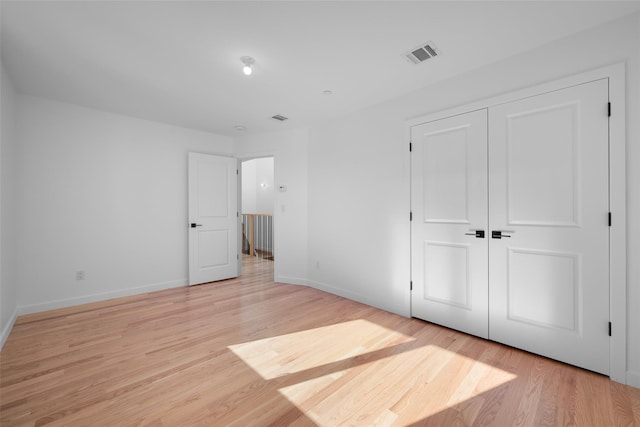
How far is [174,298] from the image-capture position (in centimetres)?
398

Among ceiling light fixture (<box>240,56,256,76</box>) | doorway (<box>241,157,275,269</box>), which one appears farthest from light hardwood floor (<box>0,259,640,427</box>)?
doorway (<box>241,157,275,269</box>)

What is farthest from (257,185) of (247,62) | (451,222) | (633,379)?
(633,379)

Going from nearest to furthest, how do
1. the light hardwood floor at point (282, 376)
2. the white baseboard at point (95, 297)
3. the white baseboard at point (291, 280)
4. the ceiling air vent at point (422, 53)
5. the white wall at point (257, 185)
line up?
the light hardwood floor at point (282, 376) → the ceiling air vent at point (422, 53) → the white baseboard at point (95, 297) → the white baseboard at point (291, 280) → the white wall at point (257, 185)

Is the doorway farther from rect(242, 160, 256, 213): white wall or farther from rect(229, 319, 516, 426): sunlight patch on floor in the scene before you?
rect(229, 319, 516, 426): sunlight patch on floor

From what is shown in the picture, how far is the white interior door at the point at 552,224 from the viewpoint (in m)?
2.08

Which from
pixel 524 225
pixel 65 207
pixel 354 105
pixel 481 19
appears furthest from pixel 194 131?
pixel 524 225

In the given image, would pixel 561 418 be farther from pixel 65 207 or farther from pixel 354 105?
pixel 65 207

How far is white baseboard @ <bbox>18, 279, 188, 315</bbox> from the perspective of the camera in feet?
11.0

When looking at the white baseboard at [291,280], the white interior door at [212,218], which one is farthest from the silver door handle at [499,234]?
the white interior door at [212,218]

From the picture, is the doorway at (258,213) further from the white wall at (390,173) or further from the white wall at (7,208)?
the white wall at (7,208)

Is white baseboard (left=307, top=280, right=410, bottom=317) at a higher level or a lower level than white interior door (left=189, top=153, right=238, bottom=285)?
lower

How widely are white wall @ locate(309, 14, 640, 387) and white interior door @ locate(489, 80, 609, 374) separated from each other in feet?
0.53

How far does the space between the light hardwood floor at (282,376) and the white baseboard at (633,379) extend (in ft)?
0.25

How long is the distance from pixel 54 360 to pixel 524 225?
426cm
